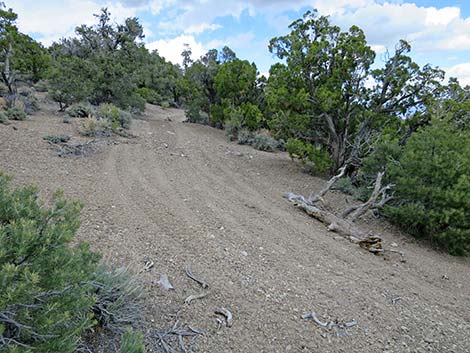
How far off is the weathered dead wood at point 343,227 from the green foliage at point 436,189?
1.26 metres

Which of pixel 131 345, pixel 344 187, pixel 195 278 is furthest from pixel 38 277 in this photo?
pixel 344 187

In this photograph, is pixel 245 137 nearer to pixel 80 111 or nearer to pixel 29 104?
pixel 80 111

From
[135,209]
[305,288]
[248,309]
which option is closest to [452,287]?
[305,288]

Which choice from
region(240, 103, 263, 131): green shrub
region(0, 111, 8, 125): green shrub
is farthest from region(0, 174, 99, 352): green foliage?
region(240, 103, 263, 131): green shrub

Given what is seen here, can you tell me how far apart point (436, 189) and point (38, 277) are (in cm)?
666

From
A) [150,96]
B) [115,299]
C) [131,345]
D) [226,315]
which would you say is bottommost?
[226,315]

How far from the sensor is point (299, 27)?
9328 millimetres

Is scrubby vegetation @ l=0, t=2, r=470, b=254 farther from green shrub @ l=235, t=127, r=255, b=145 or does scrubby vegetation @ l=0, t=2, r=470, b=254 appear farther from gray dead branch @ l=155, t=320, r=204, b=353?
gray dead branch @ l=155, t=320, r=204, b=353

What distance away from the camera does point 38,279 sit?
5.20 ft

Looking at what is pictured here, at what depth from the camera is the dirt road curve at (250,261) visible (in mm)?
3178

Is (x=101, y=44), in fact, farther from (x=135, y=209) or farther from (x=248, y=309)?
(x=248, y=309)

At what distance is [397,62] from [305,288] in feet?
23.9

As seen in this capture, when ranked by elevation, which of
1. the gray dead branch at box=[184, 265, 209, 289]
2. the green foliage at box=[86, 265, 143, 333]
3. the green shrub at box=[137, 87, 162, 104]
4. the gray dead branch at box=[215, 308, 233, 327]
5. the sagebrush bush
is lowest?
the gray dead branch at box=[215, 308, 233, 327]

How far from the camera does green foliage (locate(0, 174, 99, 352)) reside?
162cm
